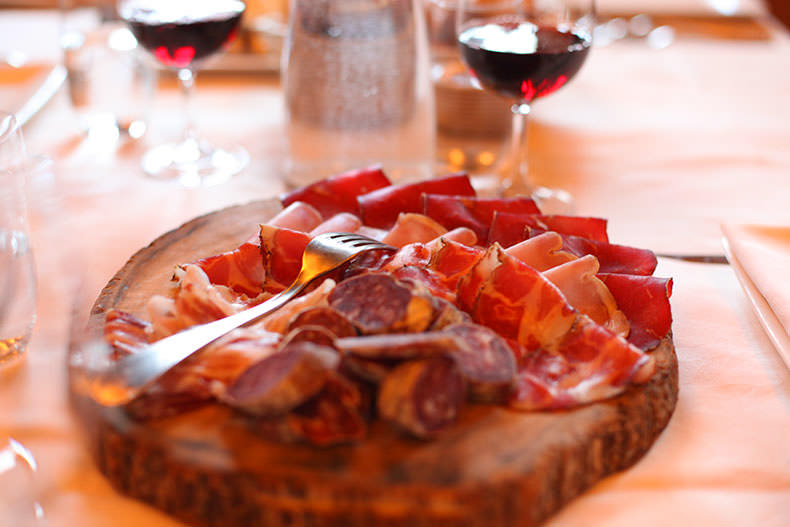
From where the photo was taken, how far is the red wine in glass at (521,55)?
1113mm

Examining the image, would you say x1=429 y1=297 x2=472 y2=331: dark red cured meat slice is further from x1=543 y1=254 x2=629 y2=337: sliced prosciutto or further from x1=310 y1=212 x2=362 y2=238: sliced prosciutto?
x1=310 y1=212 x2=362 y2=238: sliced prosciutto

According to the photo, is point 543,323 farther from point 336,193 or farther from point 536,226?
point 336,193

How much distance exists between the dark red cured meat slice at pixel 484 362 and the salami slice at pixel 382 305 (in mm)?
31

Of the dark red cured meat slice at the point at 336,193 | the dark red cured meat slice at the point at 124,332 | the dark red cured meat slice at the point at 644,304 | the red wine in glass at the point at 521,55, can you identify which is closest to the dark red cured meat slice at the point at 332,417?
the dark red cured meat slice at the point at 124,332

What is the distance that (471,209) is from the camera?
3.30 ft

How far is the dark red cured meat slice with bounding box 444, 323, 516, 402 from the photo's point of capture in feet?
2.18

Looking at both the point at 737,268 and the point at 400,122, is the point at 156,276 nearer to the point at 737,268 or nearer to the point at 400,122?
the point at 400,122

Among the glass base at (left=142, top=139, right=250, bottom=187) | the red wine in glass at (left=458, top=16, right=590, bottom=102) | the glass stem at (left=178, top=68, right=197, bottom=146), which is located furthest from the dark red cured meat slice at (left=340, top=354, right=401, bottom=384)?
the glass stem at (left=178, top=68, right=197, bottom=146)

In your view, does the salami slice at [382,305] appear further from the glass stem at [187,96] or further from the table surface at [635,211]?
the glass stem at [187,96]

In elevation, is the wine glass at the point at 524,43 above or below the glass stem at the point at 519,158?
above

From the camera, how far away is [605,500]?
2.21 ft

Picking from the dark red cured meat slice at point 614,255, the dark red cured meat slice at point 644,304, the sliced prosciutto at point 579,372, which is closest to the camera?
the sliced prosciutto at point 579,372

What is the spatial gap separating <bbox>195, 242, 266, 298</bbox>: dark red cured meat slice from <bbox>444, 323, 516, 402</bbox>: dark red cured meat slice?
287mm

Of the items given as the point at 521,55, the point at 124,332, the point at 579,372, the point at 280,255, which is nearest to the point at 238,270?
the point at 280,255
